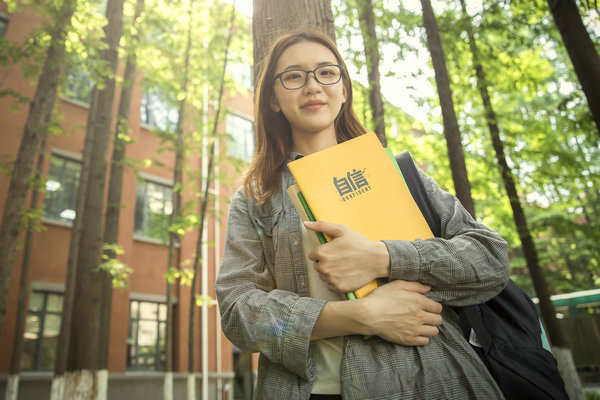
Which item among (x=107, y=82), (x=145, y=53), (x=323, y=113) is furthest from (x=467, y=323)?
(x=145, y=53)

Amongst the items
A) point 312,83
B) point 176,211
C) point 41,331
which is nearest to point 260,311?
point 312,83

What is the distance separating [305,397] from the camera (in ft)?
4.02

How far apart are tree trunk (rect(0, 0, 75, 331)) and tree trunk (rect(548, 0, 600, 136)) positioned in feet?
20.5

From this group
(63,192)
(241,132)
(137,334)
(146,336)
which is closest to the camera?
(63,192)

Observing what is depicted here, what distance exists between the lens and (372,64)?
5.64 meters

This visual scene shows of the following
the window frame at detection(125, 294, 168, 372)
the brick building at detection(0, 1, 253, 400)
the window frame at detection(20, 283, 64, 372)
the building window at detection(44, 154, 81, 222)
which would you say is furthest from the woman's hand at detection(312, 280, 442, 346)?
the building window at detection(44, 154, 81, 222)

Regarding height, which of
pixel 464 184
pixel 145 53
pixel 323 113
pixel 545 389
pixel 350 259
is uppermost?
pixel 145 53

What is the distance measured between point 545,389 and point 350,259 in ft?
2.18

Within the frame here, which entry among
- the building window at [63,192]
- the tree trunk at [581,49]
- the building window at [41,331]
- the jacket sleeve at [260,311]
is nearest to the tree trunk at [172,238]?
the building window at [41,331]

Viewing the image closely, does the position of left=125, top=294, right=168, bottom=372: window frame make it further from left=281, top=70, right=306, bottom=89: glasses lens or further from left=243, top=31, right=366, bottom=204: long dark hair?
left=281, top=70, right=306, bottom=89: glasses lens

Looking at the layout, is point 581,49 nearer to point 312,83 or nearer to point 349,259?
point 312,83

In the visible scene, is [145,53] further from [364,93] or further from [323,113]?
[323,113]

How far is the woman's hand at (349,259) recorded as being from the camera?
1239 mm

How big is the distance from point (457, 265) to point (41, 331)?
1279 cm
